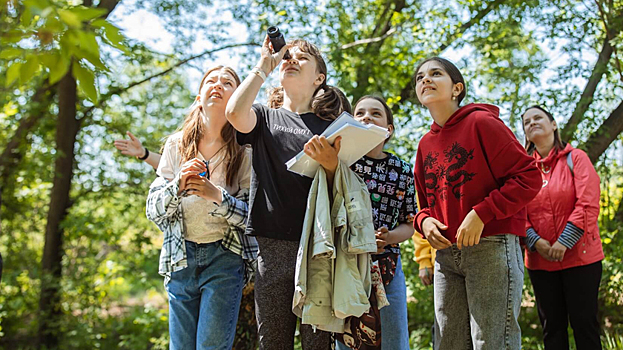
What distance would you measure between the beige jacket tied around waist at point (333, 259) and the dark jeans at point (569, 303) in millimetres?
1693

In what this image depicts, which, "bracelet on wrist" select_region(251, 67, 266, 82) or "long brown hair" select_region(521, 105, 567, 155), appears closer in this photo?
"bracelet on wrist" select_region(251, 67, 266, 82)

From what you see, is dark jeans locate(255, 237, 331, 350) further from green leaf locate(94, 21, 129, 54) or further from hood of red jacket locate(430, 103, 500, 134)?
green leaf locate(94, 21, 129, 54)

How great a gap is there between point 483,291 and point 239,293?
1.13 m

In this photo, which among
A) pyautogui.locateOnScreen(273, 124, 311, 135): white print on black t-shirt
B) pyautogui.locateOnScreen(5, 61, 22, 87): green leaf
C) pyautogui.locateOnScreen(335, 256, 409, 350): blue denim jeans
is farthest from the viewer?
pyautogui.locateOnScreen(335, 256, 409, 350): blue denim jeans

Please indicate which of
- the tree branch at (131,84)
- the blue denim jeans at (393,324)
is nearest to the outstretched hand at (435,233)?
the blue denim jeans at (393,324)

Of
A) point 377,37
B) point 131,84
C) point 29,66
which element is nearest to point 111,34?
point 29,66

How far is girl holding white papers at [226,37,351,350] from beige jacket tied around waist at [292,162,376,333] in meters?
0.11

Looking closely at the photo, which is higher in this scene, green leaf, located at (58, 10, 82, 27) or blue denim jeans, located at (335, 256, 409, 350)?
green leaf, located at (58, 10, 82, 27)

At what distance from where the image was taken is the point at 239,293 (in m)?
2.54

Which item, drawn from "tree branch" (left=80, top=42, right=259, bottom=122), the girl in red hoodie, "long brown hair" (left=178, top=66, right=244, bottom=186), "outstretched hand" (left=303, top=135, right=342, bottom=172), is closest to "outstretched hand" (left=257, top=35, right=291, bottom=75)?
"outstretched hand" (left=303, top=135, right=342, bottom=172)

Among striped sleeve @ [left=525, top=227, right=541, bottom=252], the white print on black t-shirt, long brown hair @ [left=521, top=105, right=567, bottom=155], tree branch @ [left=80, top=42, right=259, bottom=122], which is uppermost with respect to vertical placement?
tree branch @ [left=80, top=42, right=259, bottom=122]

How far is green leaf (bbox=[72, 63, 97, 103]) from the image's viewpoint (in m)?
1.22

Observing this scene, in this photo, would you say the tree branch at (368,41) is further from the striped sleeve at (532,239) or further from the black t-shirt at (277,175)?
the black t-shirt at (277,175)

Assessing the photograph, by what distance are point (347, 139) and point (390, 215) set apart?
708 mm
